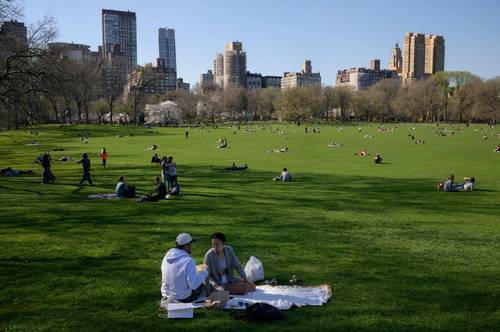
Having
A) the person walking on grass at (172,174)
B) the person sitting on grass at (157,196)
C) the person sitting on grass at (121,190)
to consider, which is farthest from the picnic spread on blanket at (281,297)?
the person walking on grass at (172,174)

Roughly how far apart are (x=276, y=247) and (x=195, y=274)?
4.47m

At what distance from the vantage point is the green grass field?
26.3 feet

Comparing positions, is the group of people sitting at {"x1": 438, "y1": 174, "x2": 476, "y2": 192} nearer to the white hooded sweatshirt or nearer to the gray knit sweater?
the gray knit sweater

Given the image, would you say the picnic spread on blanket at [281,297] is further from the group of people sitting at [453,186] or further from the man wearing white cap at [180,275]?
the group of people sitting at [453,186]

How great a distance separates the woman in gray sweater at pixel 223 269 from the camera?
348 inches

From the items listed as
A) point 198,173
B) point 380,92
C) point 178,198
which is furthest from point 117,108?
point 178,198

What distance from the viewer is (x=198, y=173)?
99.5ft

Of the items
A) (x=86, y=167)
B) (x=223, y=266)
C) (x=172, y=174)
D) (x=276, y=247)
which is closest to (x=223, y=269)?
(x=223, y=266)

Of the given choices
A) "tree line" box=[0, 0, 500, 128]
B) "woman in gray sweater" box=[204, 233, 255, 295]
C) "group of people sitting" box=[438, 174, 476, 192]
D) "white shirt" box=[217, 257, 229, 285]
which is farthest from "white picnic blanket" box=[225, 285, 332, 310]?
"tree line" box=[0, 0, 500, 128]

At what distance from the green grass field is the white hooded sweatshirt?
50 centimetres

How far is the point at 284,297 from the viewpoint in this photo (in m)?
8.69

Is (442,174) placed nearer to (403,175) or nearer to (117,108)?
(403,175)

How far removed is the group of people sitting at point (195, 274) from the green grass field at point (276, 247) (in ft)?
1.73

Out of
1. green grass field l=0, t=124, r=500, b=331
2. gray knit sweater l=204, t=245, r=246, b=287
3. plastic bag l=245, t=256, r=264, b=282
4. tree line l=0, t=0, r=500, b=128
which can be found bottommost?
green grass field l=0, t=124, r=500, b=331
